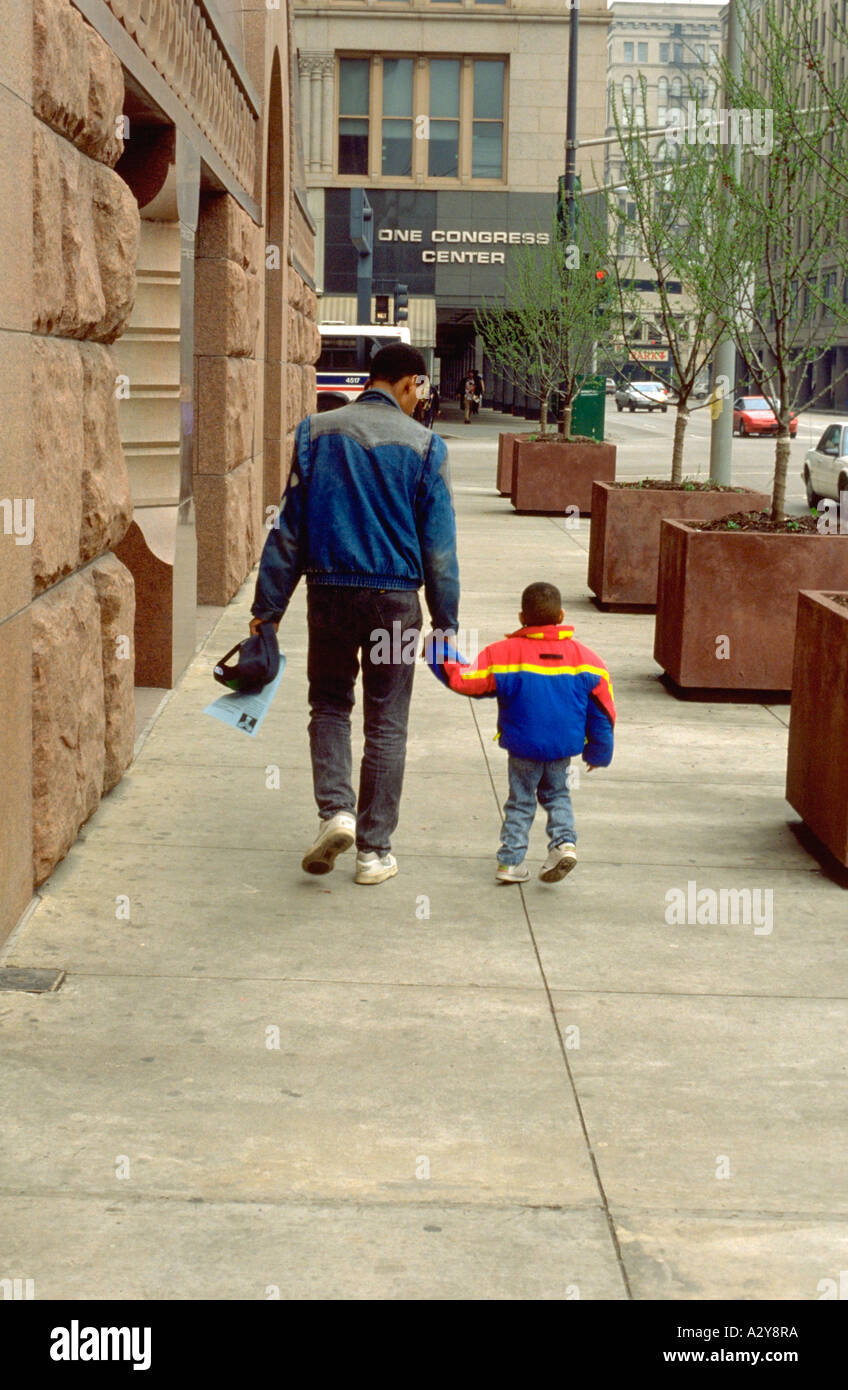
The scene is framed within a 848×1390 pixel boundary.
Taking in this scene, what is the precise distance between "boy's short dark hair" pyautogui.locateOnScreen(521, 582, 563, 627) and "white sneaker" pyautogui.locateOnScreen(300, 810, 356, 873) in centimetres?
91

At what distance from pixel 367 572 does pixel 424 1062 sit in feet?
6.47

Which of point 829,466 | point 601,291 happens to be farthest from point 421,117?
point 601,291

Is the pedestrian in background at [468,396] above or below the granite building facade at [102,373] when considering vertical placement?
below

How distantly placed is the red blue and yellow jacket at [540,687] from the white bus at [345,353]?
127 feet

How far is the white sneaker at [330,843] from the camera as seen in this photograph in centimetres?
604

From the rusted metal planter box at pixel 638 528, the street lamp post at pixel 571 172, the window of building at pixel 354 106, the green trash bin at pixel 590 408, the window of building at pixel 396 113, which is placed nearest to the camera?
the rusted metal planter box at pixel 638 528

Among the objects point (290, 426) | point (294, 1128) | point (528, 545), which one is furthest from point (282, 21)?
point (294, 1128)

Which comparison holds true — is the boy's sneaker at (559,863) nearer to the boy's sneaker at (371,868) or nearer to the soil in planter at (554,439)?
the boy's sneaker at (371,868)

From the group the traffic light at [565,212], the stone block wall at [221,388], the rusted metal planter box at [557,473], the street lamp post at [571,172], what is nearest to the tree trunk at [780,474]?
the stone block wall at [221,388]

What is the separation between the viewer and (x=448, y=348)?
7438cm

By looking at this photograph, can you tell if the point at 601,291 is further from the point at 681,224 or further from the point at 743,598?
the point at 743,598

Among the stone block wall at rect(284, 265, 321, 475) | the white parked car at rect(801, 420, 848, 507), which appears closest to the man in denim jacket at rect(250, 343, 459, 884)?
the stone block wall at rect(284, 265, 321, 475)

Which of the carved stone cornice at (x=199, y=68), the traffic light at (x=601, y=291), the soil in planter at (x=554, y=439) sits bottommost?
the soil in planter at (x=554, y=439)
